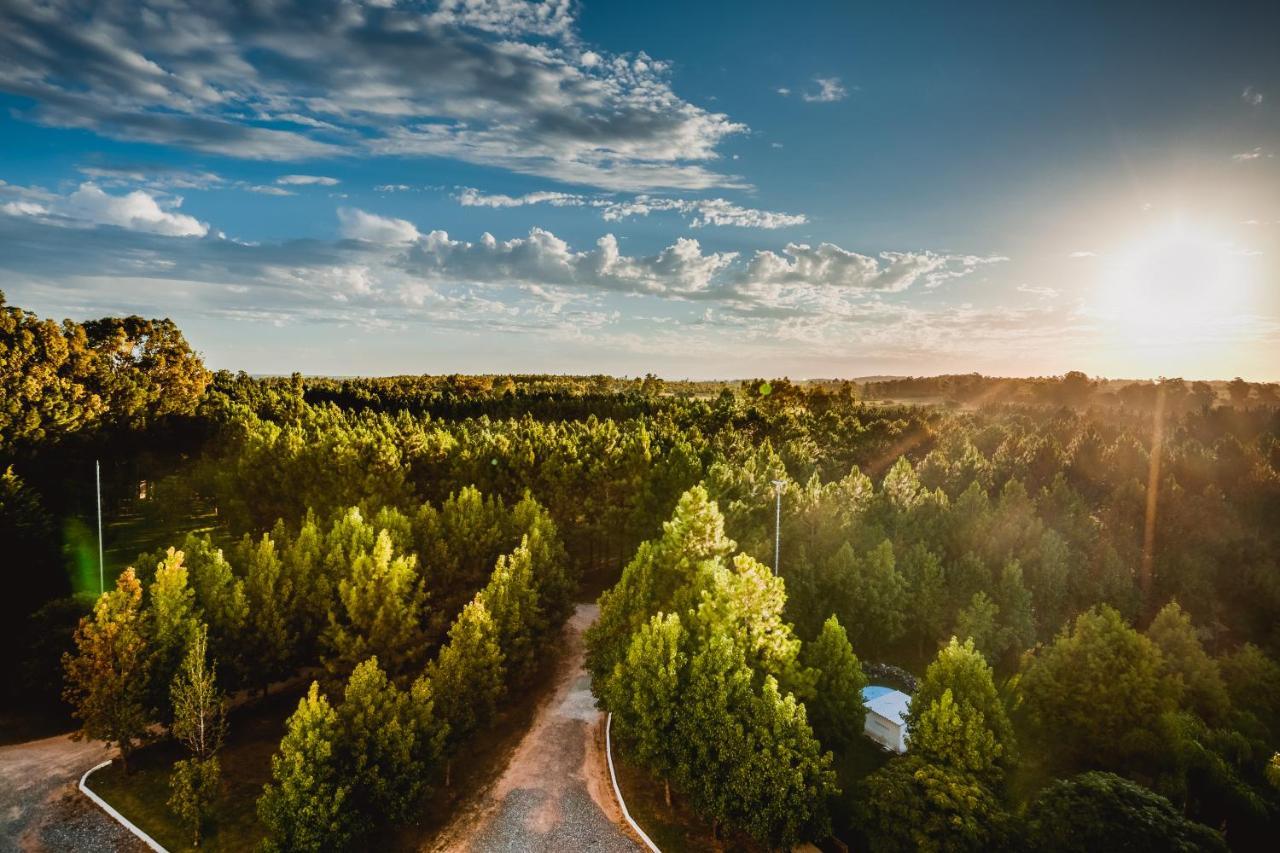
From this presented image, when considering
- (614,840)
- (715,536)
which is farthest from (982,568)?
(614,840)

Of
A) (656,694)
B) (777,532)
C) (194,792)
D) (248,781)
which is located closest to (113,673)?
(194,792)

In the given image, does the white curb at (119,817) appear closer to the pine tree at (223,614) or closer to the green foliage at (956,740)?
the pine tree at (223,614)

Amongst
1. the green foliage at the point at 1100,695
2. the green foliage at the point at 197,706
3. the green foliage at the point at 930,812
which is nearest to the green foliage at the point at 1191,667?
the green foliage at the point at 1100,695

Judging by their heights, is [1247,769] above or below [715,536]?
below

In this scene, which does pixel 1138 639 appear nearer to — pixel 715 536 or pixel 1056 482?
pixel 715 536

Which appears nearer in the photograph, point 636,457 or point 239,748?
point 239,748


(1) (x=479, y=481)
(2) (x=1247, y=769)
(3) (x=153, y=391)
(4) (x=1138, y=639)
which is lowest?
(2) (x=1247, y=769)

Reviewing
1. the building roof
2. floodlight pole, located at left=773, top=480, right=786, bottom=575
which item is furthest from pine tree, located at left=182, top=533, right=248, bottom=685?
the building roof

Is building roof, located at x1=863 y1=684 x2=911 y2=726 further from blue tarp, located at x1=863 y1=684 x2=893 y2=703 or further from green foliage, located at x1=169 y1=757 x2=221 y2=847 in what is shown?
green foliage, located at x1=169 y1=757 x2=221 y2=847
